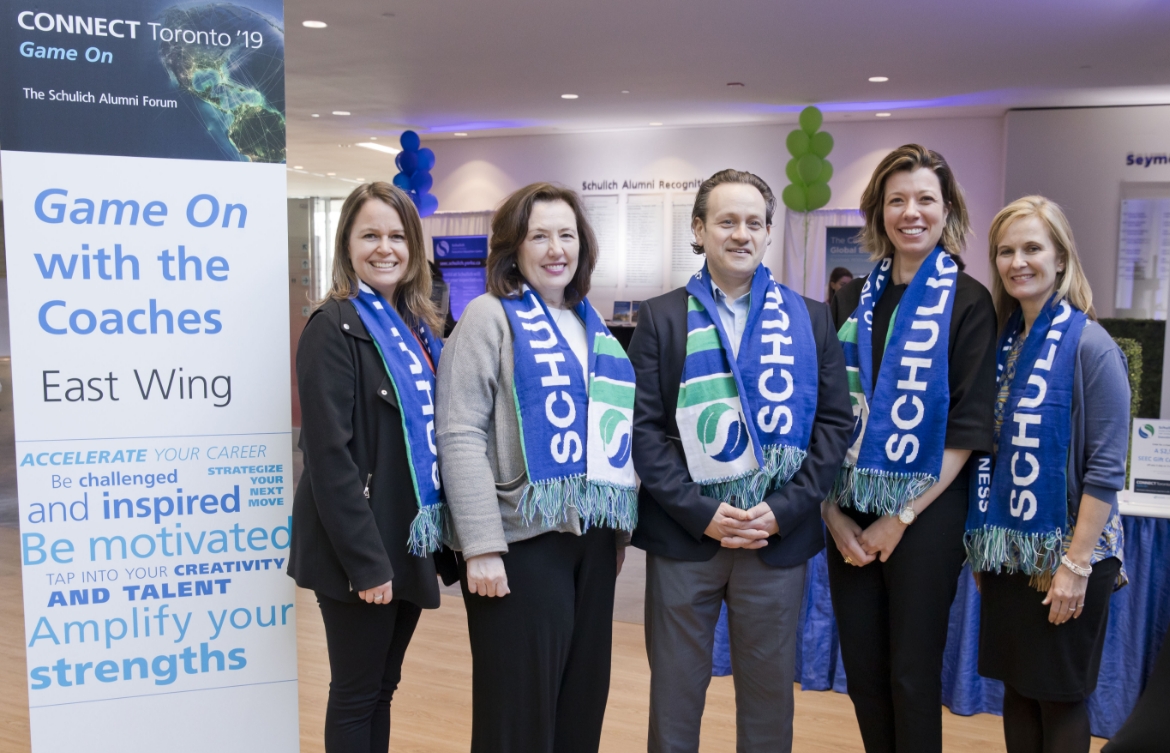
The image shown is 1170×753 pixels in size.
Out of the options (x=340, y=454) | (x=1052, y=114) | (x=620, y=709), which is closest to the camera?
(x=340, y=454)

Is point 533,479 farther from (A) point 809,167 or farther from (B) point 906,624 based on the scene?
(A) point 809,167

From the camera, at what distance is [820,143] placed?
311 inches

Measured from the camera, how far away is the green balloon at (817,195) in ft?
26.2

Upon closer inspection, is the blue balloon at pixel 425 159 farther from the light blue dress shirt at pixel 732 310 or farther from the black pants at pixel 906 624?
the black pants at pixel 906 624

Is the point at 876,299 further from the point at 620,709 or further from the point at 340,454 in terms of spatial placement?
the point at 620,709

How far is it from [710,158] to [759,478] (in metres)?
8.28

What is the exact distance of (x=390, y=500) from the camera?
6.16ft

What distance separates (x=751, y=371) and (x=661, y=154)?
8.27 meters

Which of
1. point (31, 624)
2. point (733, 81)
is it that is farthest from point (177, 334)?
point (733, 81)

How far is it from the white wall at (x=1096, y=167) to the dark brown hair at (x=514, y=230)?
24.9 feet

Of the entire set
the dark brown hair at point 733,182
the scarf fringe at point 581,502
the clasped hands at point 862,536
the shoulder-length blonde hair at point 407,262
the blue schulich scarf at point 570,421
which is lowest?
the clasped hands at point 862,536

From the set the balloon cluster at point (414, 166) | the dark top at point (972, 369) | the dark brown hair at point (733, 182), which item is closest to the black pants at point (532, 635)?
the dark brown hair at point (733, 182)

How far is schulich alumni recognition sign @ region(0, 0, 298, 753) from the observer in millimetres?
1865

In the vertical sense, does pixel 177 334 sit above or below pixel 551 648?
above
